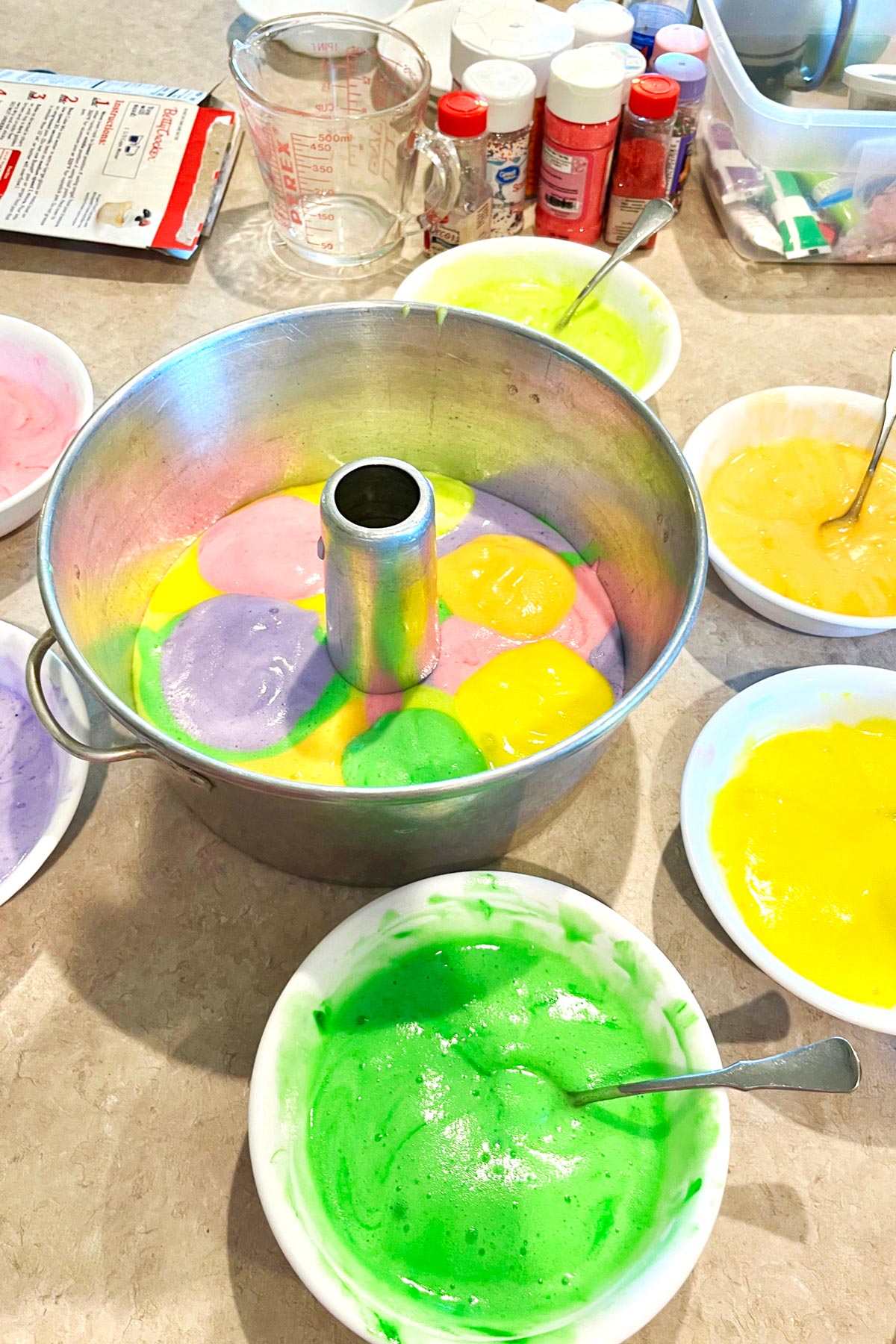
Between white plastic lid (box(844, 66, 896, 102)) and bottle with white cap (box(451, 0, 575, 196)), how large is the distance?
374 mm

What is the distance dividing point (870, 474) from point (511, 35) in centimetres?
75

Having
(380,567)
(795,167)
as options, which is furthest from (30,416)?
(795,167)

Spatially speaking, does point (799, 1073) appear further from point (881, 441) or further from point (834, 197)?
point (834, 197)

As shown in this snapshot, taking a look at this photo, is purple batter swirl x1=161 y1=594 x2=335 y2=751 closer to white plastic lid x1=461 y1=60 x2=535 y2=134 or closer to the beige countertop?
the beige countertop

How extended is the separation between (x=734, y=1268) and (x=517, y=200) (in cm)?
122

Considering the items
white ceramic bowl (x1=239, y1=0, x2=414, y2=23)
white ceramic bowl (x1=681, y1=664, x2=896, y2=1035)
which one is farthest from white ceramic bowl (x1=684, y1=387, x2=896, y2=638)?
white ceramic bowl (x1=239, y1=0, x2=414, y2=23)

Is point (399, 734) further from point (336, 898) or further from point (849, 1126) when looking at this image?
point (849, 1126)

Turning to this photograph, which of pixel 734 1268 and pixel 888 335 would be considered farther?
pixel 888 335

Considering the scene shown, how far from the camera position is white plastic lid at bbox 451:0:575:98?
119 centimetres

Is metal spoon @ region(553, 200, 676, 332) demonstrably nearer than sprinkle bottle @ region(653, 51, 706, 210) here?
Yes

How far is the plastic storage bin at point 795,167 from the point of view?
1.12m

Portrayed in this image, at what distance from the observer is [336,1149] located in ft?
2.03

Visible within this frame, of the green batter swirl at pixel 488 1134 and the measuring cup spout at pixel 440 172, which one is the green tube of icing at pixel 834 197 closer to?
the measuring cup spout at pixel 440 172

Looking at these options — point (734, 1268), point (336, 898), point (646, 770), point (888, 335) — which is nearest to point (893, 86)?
point (888, 335)
